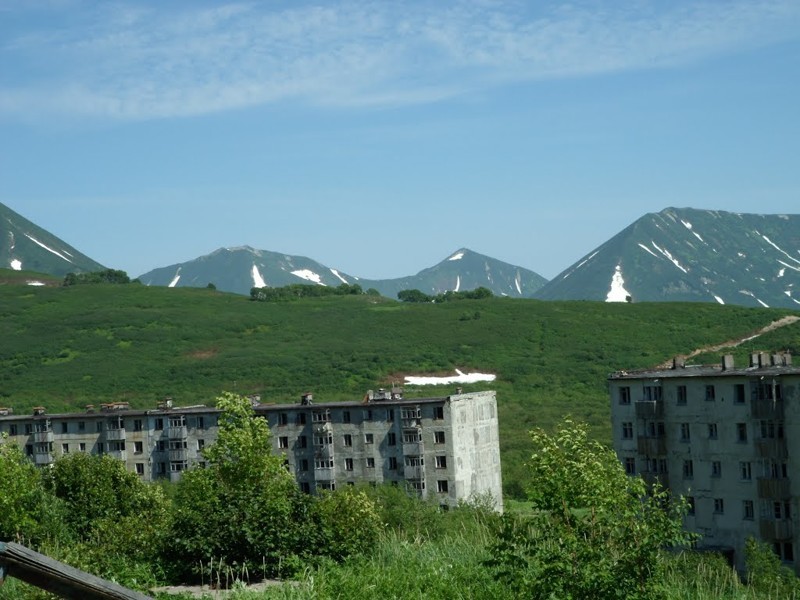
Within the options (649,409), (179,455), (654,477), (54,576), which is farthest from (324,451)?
(54,576)

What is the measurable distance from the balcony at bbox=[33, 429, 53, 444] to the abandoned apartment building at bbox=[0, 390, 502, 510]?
9.68 metres

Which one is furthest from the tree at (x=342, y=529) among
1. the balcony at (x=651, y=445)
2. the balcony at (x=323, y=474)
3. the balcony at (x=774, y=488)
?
the balcony at (x=323, y=474)

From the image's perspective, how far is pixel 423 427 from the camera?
87.8 meters

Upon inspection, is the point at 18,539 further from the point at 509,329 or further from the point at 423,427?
the point at 509,329

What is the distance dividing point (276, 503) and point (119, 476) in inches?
1309

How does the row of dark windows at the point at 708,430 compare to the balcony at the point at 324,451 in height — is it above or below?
above

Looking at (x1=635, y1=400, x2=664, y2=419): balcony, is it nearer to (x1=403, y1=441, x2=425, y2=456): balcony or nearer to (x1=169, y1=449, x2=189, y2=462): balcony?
(x1=403, y1=441, x2=425, y2=456): balcony

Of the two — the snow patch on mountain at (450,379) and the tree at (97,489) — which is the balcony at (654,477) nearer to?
the tree at (97,489)

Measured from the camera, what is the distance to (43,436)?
10169 cm

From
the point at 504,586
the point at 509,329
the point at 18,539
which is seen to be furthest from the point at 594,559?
the point at 509,329

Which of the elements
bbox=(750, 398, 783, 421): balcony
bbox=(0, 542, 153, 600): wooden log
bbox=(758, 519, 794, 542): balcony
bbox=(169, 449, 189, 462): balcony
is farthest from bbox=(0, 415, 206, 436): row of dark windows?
bbox=(0, 542, 153, 600): wooden log

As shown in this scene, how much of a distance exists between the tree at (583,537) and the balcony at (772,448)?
39178mm

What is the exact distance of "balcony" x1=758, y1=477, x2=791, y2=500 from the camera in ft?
191

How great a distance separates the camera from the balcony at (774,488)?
58219 mm
